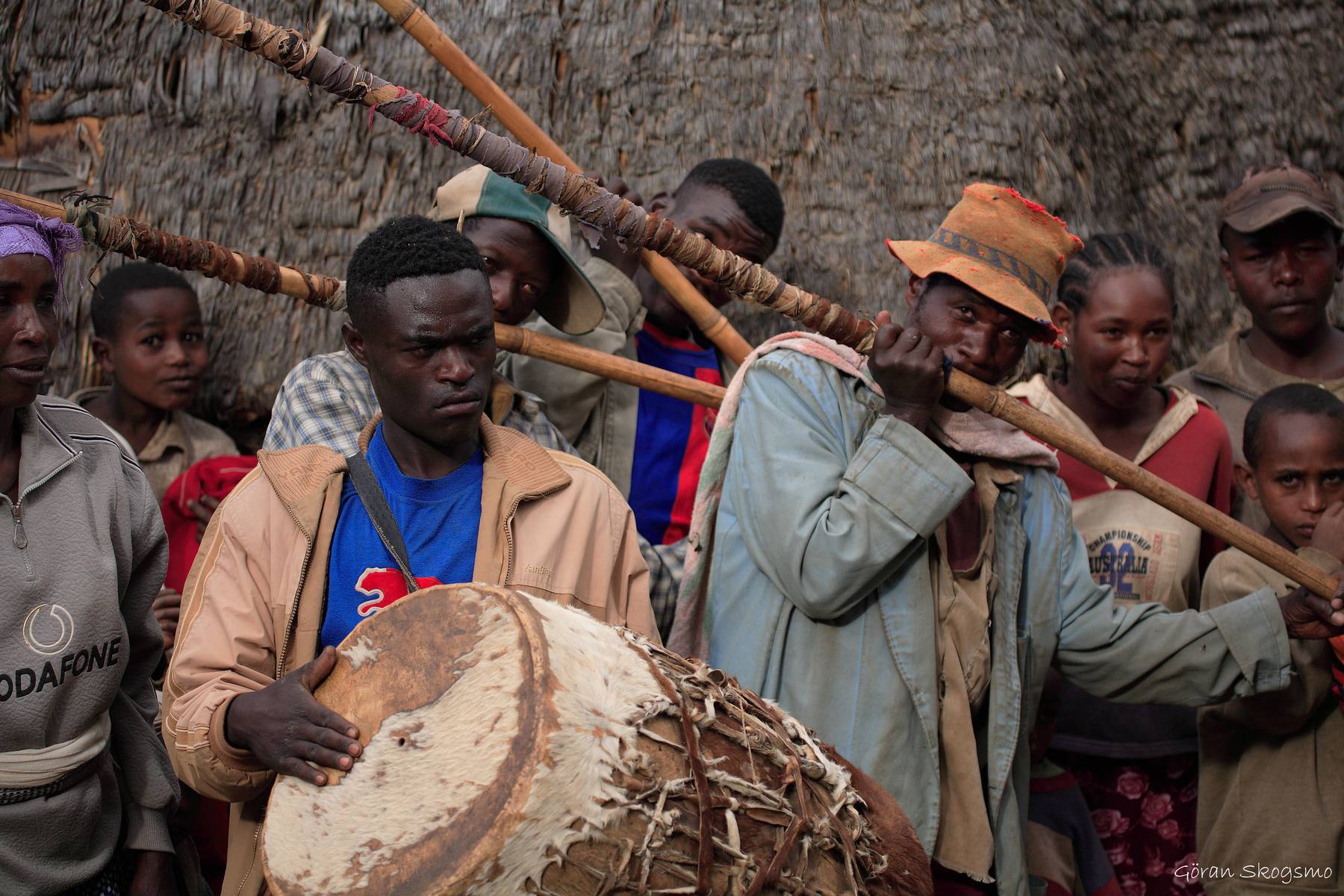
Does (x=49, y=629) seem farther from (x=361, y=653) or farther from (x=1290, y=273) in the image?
(x=1290, y=273)

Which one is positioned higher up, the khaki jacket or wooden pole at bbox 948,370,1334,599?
the khaki jacket

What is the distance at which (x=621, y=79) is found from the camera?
473cm

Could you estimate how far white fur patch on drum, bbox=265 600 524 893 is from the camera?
174 cm

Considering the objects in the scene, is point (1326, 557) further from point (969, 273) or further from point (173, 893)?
point (173, 893)

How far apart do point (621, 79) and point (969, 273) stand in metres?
2.39

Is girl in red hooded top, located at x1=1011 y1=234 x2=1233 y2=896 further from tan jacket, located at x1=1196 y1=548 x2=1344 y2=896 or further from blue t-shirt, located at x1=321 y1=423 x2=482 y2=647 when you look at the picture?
blue t-shirt, located at x1=321 y1=423 x2=482 y2=647

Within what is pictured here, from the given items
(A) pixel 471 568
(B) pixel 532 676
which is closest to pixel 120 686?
(A) pixel 471 568

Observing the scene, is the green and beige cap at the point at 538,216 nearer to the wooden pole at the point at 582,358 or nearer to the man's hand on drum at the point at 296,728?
the wooden pole at the point at 582,358

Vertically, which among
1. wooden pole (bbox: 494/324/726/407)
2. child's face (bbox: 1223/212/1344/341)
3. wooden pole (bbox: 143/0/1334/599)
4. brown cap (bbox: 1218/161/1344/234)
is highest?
brown cap (bbox: 1218/161/1344/234)

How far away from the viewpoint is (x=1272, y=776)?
3246 millimetres

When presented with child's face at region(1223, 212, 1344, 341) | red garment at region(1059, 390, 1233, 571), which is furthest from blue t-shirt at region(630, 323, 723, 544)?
child's face at region(1223, 212, 1344, 341)

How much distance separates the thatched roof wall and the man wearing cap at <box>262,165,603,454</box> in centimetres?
134

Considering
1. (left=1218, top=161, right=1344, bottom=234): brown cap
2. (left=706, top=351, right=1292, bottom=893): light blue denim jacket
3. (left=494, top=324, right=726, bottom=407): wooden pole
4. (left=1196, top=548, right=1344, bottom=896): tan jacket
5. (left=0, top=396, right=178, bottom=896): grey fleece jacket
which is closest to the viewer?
(left=0, top=396, right=178, bottom=896): grey fleece jacket

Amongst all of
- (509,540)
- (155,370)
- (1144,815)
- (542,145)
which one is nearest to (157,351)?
(155,370)
